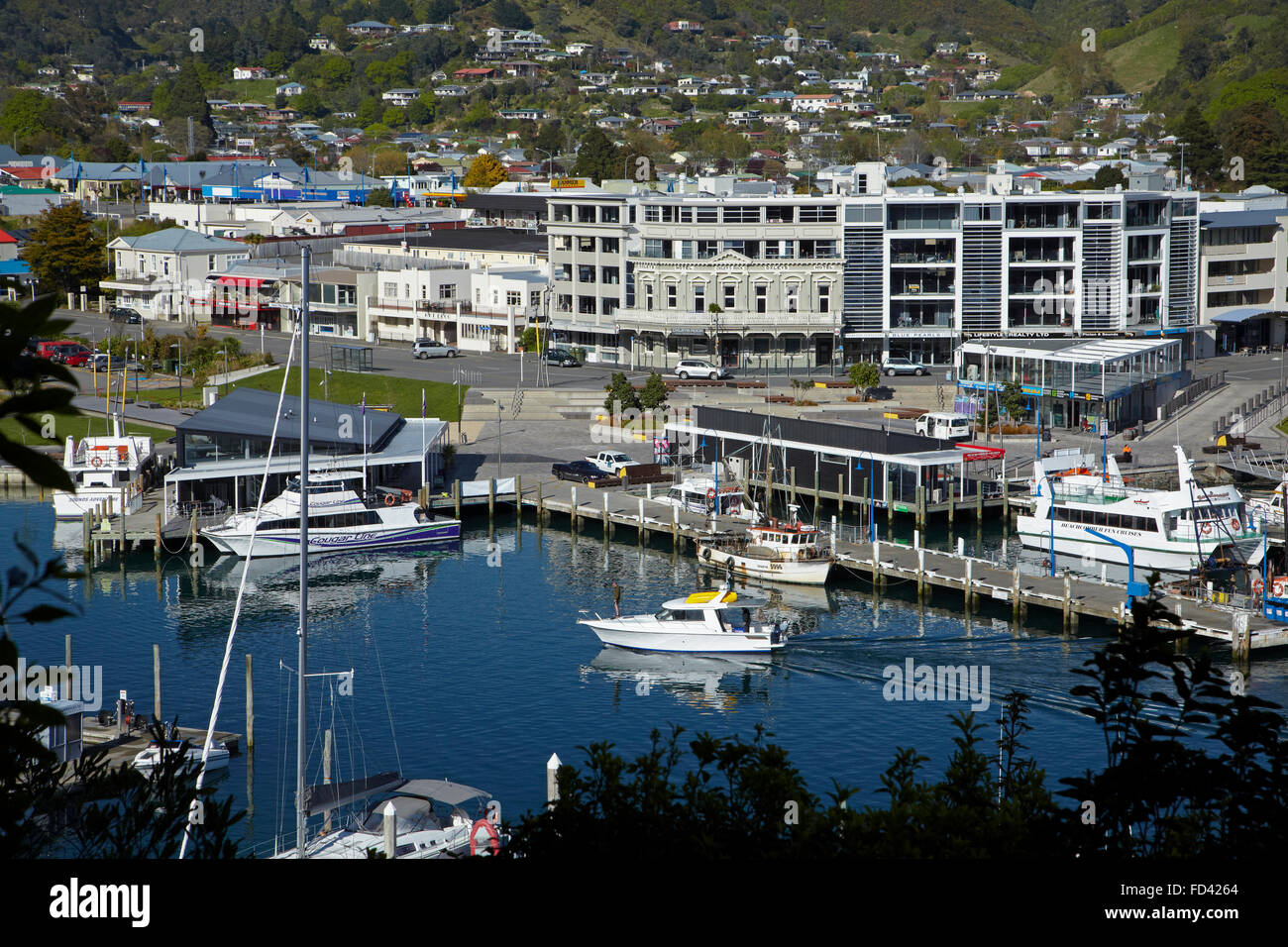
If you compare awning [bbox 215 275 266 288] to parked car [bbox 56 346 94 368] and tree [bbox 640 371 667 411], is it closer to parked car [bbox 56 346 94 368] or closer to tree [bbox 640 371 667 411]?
parked car [bbox 56 346 94 368]

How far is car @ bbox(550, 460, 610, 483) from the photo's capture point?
6072 centimetres

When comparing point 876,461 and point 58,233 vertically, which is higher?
point 58,233

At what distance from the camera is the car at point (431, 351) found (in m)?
90.1

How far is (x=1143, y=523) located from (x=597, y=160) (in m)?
110

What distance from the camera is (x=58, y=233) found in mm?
110625

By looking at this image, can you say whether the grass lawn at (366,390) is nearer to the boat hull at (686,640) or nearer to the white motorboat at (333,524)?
the white motorboat at (333,524)

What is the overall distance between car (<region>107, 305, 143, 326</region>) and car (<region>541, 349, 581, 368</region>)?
26.6 m

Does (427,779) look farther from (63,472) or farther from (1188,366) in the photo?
(1188,366)

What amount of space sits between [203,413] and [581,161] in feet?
336

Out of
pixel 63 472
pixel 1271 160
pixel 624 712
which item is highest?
pixel 1271 160

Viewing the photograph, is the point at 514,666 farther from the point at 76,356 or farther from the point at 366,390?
the point at 76,356

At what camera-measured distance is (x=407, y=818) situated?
28094mm

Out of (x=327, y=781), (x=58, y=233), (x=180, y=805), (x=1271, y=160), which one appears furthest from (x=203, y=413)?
(x=1271, y=160)

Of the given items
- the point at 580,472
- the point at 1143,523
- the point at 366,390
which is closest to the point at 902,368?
the point at 366,390
